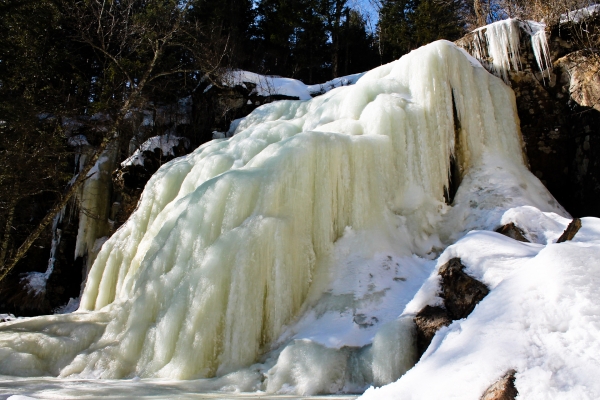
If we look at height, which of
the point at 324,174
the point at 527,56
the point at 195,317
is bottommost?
the point at 195,317

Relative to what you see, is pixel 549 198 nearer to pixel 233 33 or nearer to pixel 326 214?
pixel 326 214

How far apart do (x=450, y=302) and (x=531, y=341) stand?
63.6 inches

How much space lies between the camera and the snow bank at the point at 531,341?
1.94m

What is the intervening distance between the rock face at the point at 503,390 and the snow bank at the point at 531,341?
24 mm

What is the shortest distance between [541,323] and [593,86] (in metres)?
7.10

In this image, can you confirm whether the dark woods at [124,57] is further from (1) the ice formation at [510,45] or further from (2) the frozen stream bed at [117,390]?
(2) the frozen stream bed at [117,390]

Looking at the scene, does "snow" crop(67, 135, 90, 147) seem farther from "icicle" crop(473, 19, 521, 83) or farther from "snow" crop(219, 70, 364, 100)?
"icicle" crop(473, 19, 521, 83)

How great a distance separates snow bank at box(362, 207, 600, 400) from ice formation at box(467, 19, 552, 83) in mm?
6670

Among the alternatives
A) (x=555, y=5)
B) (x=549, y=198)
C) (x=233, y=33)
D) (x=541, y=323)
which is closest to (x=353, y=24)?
(x=233, y=33)

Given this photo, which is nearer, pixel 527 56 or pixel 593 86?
pixel 593 86

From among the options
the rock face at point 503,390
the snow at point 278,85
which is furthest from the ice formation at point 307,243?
the snow at point 278,85

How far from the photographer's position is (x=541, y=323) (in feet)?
7.29

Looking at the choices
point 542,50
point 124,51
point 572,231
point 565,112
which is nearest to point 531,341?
point 572,231

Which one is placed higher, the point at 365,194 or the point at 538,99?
the point at 538,99
